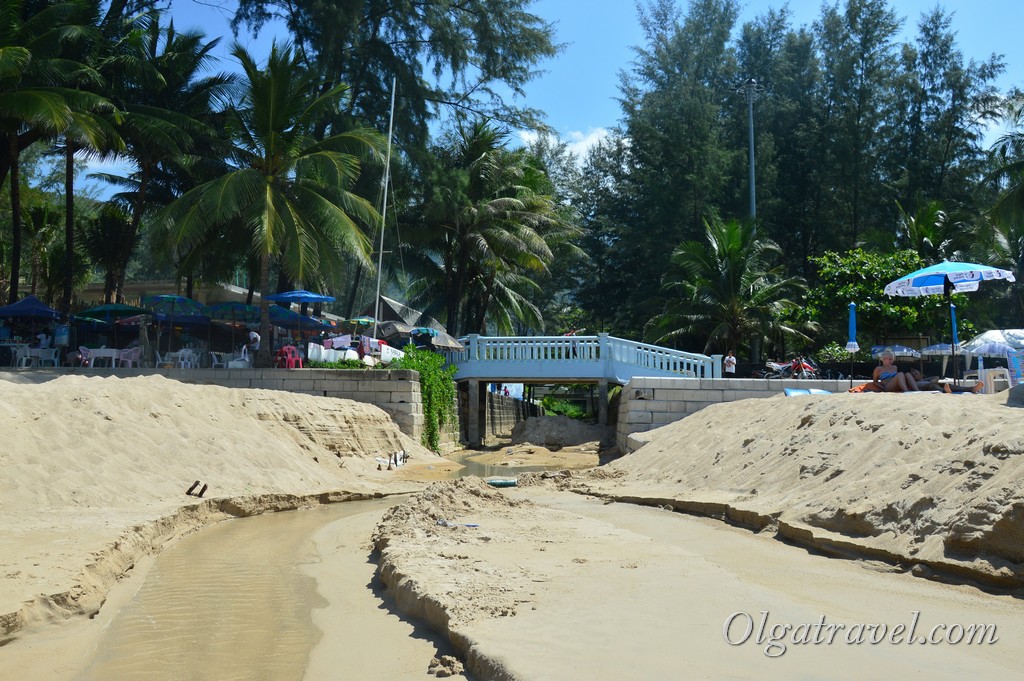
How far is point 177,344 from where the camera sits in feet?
70.0

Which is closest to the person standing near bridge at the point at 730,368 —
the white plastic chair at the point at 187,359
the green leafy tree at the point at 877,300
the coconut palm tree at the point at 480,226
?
the green leafy tree at the point at 877,300

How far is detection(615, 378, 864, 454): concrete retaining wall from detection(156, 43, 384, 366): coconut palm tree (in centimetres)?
801

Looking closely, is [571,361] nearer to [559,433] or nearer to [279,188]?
[559,433]

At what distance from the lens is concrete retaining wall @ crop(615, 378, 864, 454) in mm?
17438

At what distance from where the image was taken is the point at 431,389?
65.9ft

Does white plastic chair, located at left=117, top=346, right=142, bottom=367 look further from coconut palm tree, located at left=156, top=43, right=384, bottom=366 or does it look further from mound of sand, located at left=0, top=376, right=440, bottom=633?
mound of sand, located at left=0, top=376, right=440, bottom=633

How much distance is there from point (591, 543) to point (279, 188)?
16.3m

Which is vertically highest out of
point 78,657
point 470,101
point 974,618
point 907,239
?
point 470,101

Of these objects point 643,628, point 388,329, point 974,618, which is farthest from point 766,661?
point 388,329

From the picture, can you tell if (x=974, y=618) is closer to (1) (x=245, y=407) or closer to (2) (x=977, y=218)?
(1) (x=245, y=407)

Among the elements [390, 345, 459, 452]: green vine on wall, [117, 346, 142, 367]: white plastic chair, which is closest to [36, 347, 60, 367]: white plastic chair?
[117, 346, 142, 367]: white plastic chair

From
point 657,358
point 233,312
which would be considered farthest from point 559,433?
point 233,312

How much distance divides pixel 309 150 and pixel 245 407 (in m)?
9.16

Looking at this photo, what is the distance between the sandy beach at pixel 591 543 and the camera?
4.32m
